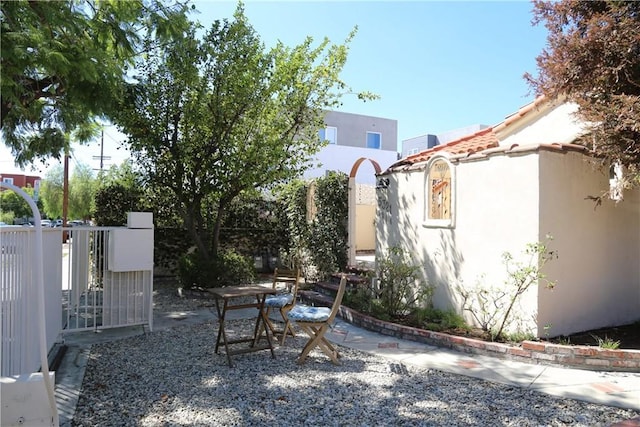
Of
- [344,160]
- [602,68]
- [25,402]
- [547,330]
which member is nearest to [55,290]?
[25,402]

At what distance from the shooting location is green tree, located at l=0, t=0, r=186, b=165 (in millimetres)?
4285

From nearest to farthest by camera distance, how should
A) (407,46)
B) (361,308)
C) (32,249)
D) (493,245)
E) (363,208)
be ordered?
(32,249), (493,245), (361,308), (407,46), (363,208)

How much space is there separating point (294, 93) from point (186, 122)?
2.42 m

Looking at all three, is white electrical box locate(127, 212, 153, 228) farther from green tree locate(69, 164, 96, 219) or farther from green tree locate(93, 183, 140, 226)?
green tree locate(69, 164, 96, 219)

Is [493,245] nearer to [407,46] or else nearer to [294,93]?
[407,46]

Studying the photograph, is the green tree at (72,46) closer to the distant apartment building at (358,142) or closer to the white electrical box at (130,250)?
the white electrical box at (130,250)

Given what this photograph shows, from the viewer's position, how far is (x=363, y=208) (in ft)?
57.6

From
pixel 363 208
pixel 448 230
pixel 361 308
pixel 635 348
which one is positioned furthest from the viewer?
pixel 363 208

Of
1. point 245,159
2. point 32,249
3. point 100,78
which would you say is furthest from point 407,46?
point 32,249

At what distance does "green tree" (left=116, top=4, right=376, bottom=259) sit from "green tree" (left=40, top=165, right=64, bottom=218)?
2816cm

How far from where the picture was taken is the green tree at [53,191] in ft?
109

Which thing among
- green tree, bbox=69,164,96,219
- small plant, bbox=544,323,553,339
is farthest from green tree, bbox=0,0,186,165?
green tree, bbox=69,164,96,219

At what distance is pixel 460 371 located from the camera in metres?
5.00

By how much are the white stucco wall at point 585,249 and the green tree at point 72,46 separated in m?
5.65
